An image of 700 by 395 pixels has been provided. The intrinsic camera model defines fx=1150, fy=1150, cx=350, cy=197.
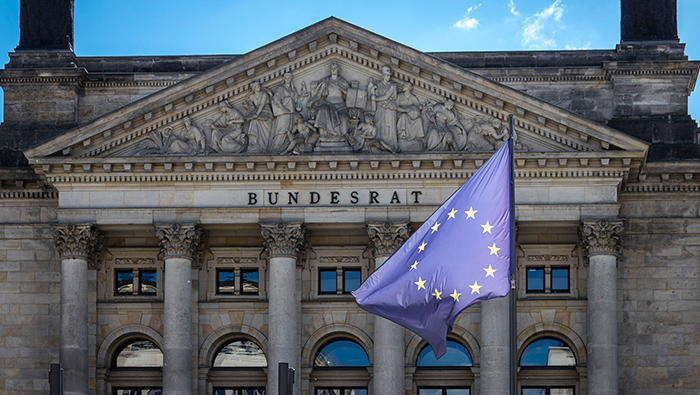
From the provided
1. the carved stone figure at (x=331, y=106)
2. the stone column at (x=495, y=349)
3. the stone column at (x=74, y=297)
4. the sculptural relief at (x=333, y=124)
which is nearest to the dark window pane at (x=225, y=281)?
the stone column at (x=74, y=297)

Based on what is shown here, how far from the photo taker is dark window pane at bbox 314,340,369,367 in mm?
43250

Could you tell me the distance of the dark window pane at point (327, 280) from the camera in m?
43.5

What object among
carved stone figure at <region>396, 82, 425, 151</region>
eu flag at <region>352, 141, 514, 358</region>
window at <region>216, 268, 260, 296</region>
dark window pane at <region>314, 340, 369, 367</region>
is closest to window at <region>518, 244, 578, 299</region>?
carved stone figure at <region>396, 82, 425, 151</region>

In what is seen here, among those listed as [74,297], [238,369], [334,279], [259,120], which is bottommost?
[238,369]

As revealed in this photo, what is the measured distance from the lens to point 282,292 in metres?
40.5

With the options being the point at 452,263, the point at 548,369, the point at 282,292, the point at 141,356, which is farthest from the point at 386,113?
the point at 452,263

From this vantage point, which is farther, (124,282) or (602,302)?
(124,282)

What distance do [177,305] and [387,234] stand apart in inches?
307

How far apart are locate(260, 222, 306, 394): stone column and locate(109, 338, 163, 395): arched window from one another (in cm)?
519

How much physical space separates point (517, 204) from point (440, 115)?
416cm

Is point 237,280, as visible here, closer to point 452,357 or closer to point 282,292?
point 282,292

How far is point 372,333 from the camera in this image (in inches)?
1676

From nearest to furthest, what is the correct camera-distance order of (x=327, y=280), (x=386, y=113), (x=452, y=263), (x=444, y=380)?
(x=452, y=263) → (x=386, y=113) → (x=444, y=380) → (x=327, y=280)

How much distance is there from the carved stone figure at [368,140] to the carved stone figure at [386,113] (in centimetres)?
20
